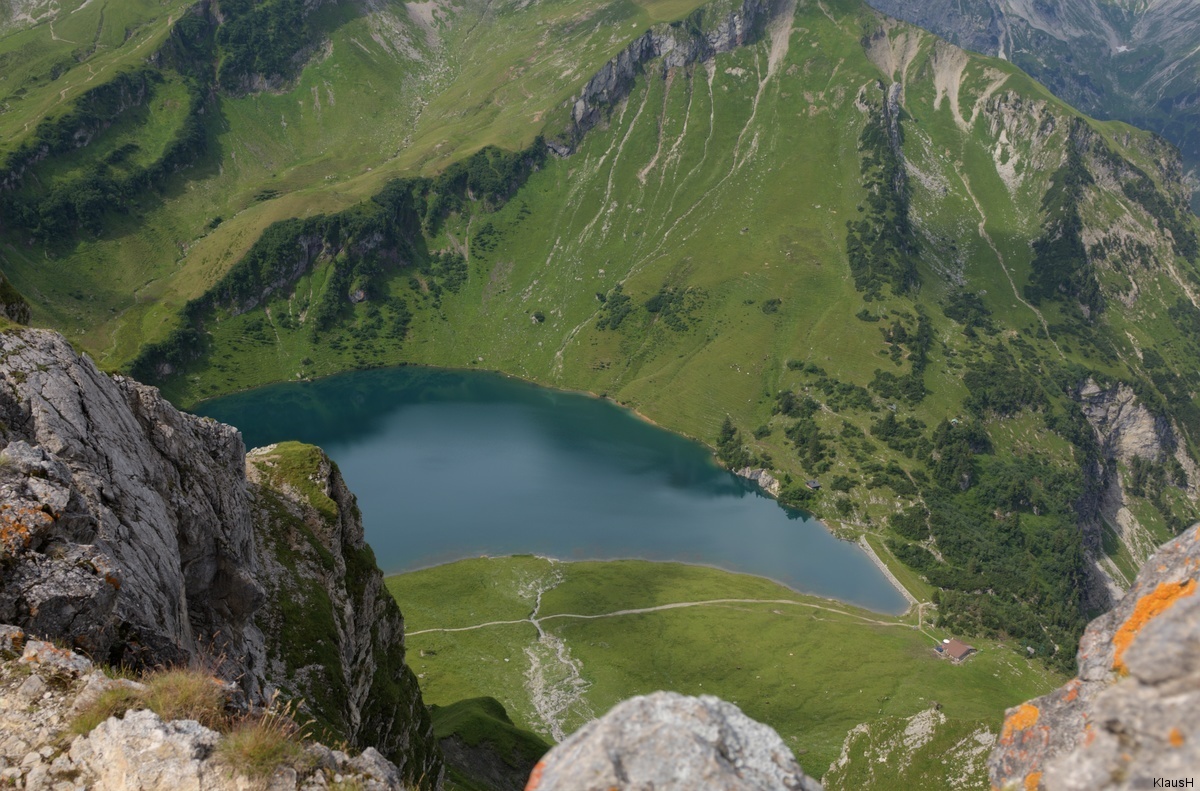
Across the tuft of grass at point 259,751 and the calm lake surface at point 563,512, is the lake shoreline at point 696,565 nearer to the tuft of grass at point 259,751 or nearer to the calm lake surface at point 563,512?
the calm lake surface at point 563,512

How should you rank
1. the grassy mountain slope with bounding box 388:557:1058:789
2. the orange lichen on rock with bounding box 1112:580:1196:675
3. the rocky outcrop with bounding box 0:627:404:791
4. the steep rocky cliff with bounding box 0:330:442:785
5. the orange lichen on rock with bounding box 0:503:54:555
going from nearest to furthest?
the orange lichen on rock with bounding box 1112:580:1196:675 < the rocky outcrop with bounding box 0:627:404:791 < the orange lichen on rock with bounding box 0:503:54:555 < the steep rocky cliff with bounding box 0:330:442:785 < the grassy mountain slope with bounding box 388:557:1058:789

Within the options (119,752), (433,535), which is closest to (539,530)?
(433,535)

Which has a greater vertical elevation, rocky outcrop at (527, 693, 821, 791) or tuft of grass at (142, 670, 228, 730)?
rocky outcrop at (527, 693, 821, 791)

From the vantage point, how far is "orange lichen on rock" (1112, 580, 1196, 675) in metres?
10.7

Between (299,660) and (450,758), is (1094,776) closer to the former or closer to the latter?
(299,660)

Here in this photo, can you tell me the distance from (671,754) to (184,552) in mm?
28410

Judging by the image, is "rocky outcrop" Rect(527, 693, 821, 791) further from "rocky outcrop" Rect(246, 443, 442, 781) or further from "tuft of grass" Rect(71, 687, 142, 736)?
"rocky outcrop" Rect(246, 443, 442, 781)

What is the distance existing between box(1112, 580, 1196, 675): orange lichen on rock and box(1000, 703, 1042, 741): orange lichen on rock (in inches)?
59.5

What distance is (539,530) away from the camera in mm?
154125

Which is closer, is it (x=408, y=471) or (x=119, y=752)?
(x=119, y=752)

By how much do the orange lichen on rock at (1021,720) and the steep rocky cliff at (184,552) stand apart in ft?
49.5

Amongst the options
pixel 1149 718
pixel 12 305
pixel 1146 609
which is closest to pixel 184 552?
pixel 12 305

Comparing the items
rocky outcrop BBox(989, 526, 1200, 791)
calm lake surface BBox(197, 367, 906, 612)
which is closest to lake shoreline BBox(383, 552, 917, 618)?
calm lake surface BBox(197, 367, 906, 612)

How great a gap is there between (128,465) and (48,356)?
193 inches
